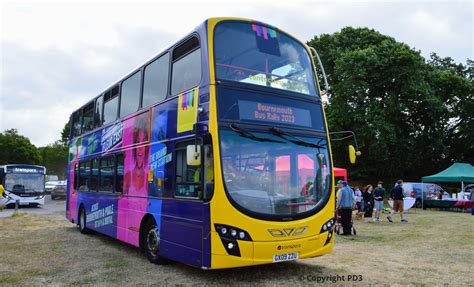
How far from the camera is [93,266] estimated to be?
28.3 feet

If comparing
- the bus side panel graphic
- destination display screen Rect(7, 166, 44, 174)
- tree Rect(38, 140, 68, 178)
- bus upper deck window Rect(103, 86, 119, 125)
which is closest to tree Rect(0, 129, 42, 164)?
tree Rect(38, 140, 68, 178)

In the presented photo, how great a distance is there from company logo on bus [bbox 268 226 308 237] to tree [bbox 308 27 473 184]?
23.3 m

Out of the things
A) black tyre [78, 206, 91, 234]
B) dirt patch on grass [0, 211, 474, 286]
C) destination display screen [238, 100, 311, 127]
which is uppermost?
destination display screen [238, 100, 311, 127]

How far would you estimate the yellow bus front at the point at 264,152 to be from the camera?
6.62 m

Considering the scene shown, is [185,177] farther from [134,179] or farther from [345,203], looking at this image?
[345,203]

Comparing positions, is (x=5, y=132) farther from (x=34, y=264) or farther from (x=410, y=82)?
(x=34, y=264)

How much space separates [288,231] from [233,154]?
4.94ft

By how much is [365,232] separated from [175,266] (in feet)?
26.6

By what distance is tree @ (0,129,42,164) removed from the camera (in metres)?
67.0

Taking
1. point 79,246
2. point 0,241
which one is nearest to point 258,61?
point 79,246

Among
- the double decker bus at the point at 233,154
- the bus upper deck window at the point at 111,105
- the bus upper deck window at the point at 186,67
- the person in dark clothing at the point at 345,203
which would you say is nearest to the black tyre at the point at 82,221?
the bus upper deck window at the point at 111,105

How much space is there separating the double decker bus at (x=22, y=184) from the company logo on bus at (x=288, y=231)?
2459cm

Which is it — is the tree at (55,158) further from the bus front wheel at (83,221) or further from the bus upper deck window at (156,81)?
the bus upper deck window at (156,81)

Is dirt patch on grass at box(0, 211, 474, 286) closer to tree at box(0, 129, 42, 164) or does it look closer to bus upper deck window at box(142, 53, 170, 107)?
bus upper deck window at box(142, 53, 170, 107)
